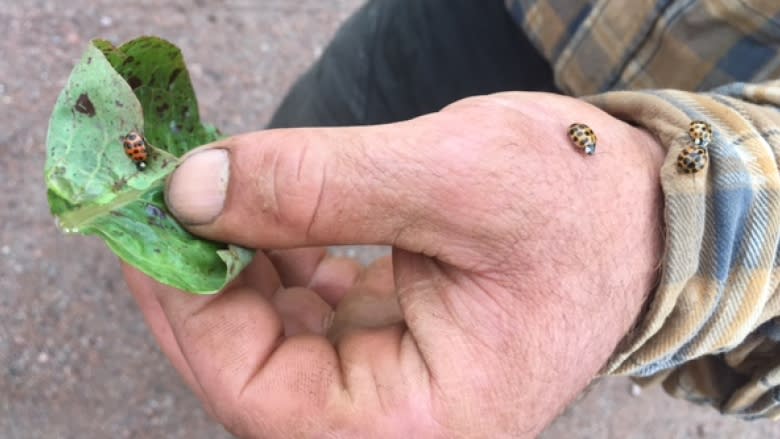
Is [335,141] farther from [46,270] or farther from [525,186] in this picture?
[46,270]

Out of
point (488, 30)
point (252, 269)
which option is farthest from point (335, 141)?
point (488, 30)

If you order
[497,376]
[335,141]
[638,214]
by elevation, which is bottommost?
[497,376]

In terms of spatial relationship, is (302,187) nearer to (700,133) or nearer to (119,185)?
(119,185)

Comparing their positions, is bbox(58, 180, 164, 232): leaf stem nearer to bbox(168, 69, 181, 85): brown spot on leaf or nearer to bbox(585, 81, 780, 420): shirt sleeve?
bbox(168, 69, 181, 85): brown spot on leaf

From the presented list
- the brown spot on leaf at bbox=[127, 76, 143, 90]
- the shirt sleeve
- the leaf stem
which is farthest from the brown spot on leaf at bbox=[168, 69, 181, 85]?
the shirt sleeve

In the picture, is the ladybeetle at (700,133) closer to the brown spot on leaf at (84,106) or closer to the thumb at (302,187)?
the thumb at (302,187)

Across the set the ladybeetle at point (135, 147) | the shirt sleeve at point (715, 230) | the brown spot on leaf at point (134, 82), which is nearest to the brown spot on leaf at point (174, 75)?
the brown spot on leaf at point (134, 82)
